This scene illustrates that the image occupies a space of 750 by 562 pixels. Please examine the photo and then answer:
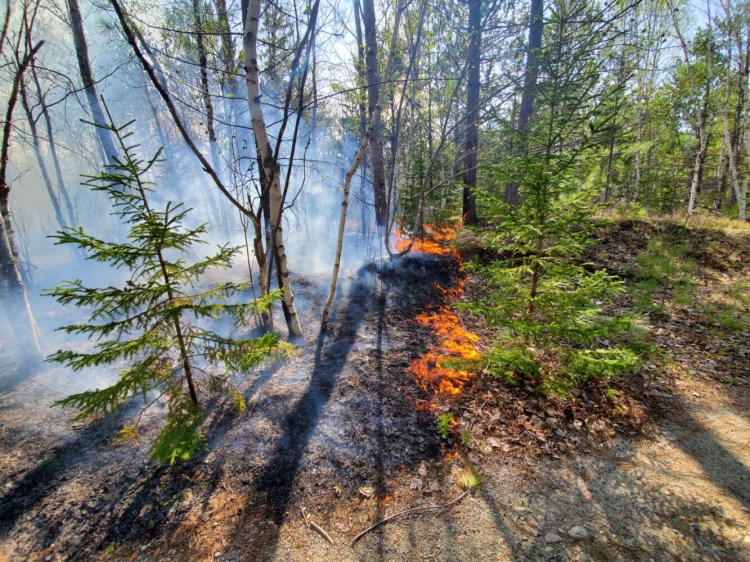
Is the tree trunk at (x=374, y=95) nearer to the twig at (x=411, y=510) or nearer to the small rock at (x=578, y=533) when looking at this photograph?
the twig at (x=411, y=510)

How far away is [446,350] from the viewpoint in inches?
225

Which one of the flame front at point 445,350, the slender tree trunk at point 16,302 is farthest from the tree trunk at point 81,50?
the flame front at point 445,350

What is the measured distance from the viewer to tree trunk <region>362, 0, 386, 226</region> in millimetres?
8000

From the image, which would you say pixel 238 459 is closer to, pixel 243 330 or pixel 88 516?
pixel 88 516

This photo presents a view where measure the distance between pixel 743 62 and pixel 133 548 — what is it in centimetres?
2025

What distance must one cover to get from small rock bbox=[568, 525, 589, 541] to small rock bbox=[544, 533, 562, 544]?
0.39ft

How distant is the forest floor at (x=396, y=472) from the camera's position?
274 centimetres

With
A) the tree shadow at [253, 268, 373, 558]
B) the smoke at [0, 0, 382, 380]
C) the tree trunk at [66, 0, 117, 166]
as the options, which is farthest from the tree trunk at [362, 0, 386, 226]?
the tree trunk at [66, 0, 117, 166]

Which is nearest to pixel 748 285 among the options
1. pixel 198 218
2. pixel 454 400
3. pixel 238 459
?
pixel 454 400

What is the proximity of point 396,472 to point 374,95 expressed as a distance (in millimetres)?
9684

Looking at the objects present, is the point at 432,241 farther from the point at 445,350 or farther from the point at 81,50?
the point at 81,50

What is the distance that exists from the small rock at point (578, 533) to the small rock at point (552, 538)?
12cm

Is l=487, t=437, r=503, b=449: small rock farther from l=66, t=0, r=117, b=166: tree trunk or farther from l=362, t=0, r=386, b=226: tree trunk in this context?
l=66, t=0, r=117, b=166: tree trunk

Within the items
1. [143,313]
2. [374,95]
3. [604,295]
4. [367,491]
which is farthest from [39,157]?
[604,295]
